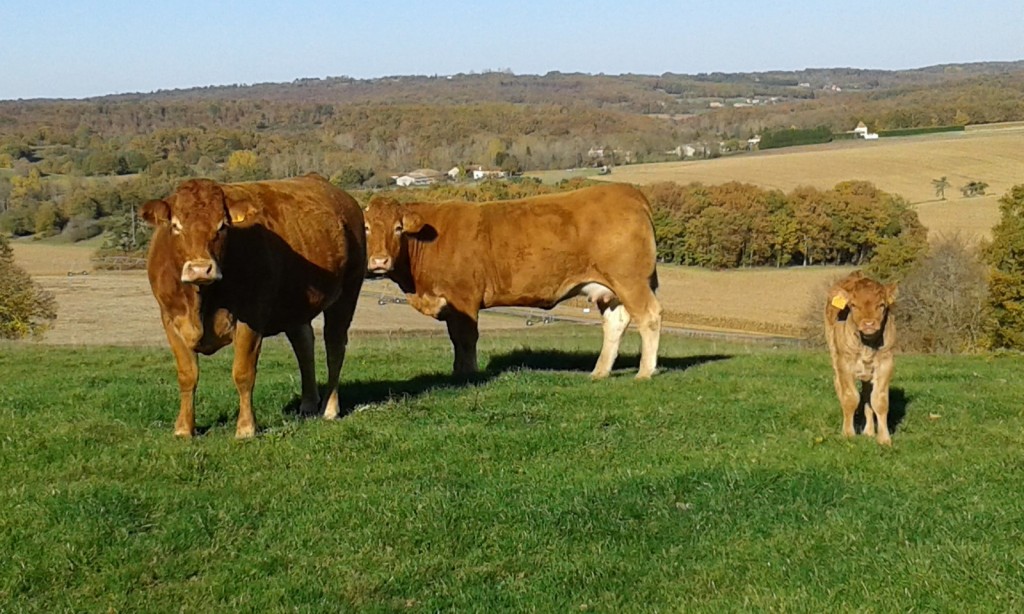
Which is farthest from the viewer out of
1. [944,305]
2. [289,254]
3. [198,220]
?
[944,305]

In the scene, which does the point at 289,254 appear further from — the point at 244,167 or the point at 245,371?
the point at 244,167

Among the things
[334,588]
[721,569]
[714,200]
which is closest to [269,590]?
[334,588]

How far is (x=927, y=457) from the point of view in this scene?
880cm

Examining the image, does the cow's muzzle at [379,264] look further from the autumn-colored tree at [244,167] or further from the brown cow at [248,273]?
the autumn-colored tree at [244,167]

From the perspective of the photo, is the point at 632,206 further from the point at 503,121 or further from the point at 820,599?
the point at 503,121

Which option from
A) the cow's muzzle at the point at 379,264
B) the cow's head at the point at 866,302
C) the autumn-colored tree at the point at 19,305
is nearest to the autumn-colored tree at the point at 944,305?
the cow's muzzle at the point at 379,264

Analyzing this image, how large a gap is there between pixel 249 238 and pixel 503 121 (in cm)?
16026

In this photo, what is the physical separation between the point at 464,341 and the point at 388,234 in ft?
5.44

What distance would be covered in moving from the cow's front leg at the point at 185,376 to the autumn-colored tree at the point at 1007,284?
108 ft

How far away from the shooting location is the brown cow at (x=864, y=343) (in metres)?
9.24

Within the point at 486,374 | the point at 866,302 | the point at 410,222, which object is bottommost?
the point at 486,374

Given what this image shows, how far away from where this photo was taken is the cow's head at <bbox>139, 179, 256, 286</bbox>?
28.3 ft

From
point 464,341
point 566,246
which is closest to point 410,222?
point 464,341

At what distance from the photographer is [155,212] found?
8844 millimetres
